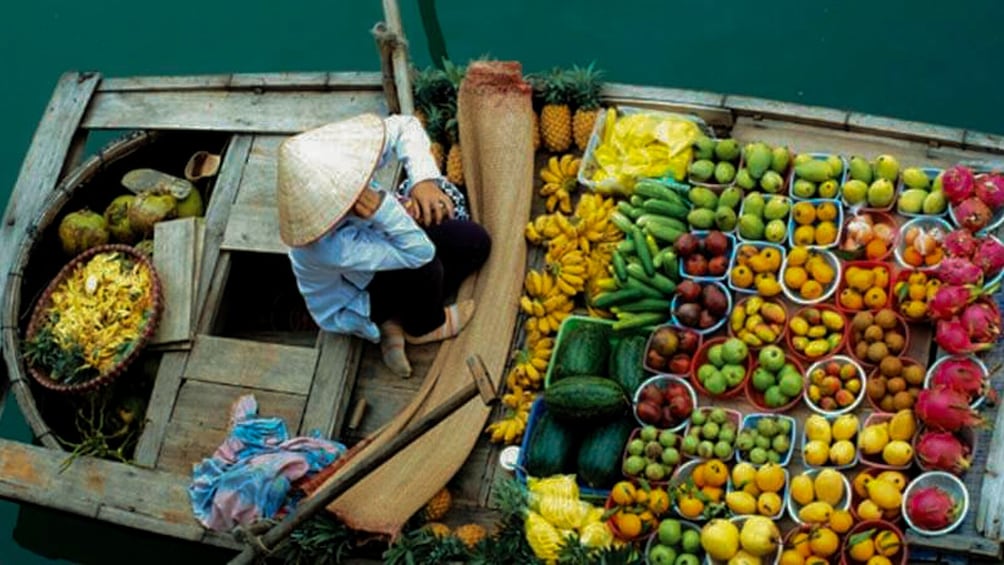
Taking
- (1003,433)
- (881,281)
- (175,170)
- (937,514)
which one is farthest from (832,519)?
(175,170)

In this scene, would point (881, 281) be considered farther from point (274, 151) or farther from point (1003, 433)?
point (274, 151)

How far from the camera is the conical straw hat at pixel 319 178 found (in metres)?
4.54

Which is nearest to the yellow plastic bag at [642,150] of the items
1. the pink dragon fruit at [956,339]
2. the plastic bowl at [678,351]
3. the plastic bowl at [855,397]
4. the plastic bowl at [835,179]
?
the plastic bowl at [835,179]

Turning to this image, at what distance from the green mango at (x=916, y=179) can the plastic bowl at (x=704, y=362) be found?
0.88 metres

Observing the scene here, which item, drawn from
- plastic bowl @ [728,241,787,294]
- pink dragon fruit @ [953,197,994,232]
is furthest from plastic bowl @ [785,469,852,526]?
pink dragon fruit @ [953,197,994,232]

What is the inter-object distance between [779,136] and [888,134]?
0.43m

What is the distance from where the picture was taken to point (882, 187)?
4.80m

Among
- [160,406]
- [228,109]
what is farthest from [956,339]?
[228,109]

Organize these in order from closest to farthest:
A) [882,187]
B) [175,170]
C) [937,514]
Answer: [937,514], [882,187], [175,170]

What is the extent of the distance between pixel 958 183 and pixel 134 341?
3.29 metres

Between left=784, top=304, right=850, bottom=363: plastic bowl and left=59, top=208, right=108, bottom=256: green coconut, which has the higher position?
left=59, top=208, right=108, bottom=256: green coconut

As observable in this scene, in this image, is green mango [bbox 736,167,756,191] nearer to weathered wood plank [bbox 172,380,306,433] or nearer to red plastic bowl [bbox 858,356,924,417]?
red plastic bowl [bbox 858,356,924,417]

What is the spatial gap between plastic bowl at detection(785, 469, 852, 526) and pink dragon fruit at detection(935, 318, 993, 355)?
575 millimetres

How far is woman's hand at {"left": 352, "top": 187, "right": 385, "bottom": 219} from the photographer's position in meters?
4.59
